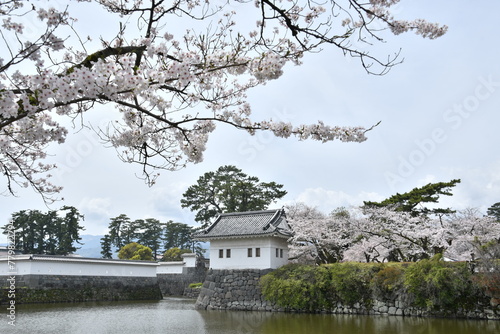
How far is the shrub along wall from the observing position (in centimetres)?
1266

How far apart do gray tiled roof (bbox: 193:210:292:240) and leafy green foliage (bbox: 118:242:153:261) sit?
52.1 ft

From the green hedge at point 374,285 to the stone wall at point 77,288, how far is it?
31.9 feet

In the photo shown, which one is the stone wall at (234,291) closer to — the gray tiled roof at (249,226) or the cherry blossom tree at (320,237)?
the gray tiled roof at (249,226)

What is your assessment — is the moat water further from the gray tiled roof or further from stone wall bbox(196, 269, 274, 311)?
the gray tiled roof

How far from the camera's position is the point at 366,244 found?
17.0 m

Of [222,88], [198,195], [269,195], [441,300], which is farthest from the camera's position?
[198,195]

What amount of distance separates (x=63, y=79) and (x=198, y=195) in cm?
2784

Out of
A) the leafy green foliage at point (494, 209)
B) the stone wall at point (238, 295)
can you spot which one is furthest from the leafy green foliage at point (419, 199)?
the leafy green foliage at point (494, 209)

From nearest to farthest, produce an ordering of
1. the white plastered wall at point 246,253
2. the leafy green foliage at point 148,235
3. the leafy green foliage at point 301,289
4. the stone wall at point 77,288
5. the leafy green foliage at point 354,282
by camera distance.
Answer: the leafy green foliage at point 354,282
the leafy green foliage at point 301,289
the white plastered wall at point 246,253
the stone wall at point 77,288
the leafy green foliage at point 148,235

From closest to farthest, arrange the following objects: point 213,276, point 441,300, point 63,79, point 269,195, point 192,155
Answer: point 63,79 < point 192,155 < point 441,300 < point 213,276 < point 269,195

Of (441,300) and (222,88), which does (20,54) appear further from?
(441,300)

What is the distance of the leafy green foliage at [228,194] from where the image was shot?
28266 mm

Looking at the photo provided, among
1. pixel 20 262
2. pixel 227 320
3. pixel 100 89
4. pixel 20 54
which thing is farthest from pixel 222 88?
pixel 20 262

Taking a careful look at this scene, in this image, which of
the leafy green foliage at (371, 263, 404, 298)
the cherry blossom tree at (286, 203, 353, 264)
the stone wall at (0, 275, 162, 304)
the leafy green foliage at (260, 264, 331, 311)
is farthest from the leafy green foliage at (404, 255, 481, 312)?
the stone wall at (0, 275, 162, 304)
